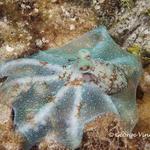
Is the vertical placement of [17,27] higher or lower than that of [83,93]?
higher

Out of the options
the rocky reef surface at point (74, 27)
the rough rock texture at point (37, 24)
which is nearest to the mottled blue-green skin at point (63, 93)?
the rocky reef surface at point (74, 27)

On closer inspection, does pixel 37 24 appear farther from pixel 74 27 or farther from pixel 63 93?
pixel 63 93

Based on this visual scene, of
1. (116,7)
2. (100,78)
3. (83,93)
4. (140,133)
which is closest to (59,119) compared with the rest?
(83,93)

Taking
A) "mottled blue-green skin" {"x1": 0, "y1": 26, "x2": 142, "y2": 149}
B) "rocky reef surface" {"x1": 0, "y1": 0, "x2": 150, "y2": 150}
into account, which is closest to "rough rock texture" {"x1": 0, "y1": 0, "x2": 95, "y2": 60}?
"rocky reef surface" {"x1": 0, "y1": 0, "x2": 150, "y2": 150}

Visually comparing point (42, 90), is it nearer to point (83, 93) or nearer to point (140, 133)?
point (83, 93)

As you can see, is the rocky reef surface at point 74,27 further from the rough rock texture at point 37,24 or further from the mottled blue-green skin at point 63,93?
the mottled blue-green skin at point 63,93

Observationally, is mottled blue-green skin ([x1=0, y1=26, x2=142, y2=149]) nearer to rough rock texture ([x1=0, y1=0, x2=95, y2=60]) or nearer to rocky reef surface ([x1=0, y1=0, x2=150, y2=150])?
rocky reef surface ([x1=0, y1=0, x2=150, y2=150])
